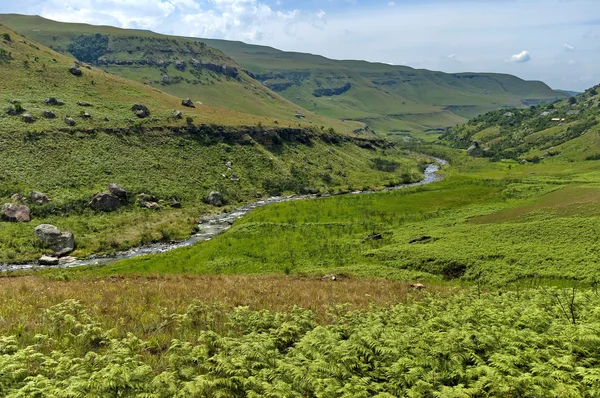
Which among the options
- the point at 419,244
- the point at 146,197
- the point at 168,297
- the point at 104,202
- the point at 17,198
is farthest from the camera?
the point at 146,197

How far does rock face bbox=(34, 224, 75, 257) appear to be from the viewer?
49.8 metres

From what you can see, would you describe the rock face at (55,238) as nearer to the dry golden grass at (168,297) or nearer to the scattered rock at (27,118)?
the dry golden grass at (168,297)

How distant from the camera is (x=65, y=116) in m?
86.3

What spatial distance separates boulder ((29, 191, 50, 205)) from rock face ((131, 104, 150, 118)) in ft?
147

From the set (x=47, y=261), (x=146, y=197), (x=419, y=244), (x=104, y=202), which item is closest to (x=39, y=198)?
(x=104, y=202)

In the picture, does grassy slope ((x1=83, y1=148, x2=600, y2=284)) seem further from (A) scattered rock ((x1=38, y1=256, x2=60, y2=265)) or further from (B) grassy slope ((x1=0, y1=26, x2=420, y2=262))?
(B) grassy slope ((x1=0, y1=26, x2=420, y2=262))

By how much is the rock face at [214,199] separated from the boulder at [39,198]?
2916 centimetres

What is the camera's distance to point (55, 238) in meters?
50.6

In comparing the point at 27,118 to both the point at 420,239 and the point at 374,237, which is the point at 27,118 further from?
the point at 420,239

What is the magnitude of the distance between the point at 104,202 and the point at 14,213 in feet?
42.4

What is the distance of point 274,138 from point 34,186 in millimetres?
70772

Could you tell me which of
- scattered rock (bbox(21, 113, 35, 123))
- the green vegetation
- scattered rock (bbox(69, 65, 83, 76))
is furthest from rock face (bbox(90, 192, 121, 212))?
scattered rock (bbox(69, 65, 83, 76))

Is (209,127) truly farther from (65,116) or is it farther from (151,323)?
(151,323)

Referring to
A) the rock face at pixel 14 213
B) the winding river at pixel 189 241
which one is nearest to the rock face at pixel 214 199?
the winding river at pixel 189 241
